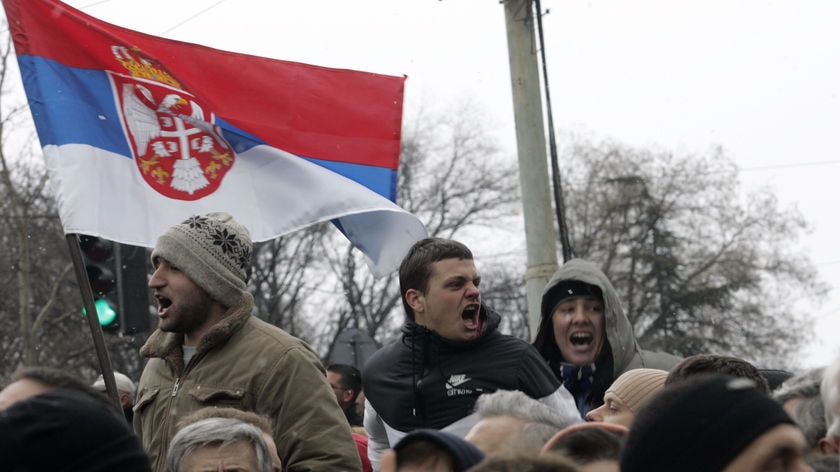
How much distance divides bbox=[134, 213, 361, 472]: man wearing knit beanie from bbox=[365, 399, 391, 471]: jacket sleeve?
2.63 ft

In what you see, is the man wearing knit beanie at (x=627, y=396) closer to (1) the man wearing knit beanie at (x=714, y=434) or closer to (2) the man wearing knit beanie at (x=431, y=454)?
(2) the man wearing knit beanie at (x=431, y=454)

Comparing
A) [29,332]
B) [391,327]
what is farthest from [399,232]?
[391,327]

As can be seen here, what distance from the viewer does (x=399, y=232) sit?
6801 mm

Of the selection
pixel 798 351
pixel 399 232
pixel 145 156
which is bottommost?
pixel 798 351

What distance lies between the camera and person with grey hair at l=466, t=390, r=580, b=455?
12.7 feet

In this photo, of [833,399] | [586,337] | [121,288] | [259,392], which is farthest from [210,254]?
[121,288]

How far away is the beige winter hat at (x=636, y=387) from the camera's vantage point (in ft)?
15.5

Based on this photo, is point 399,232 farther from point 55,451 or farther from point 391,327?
point 391,327

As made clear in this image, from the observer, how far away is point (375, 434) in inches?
218

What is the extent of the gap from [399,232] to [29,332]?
783 inches

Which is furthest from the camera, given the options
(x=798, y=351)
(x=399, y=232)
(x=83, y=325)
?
(x=798, y=351)

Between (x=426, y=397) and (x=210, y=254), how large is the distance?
101cm

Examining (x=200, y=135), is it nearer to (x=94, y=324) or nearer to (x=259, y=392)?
(x=94, y=324)

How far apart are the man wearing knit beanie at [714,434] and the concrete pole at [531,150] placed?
7.42 metres
